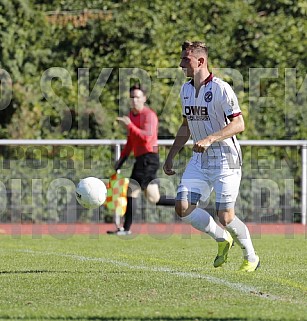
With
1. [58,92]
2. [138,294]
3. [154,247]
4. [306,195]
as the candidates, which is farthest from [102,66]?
[138,294]

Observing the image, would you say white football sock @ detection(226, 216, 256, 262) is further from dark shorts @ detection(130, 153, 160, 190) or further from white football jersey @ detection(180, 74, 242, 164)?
dark shorts @ detection(130, 153, 160, 190)

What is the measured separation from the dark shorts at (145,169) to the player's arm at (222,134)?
5941 millimetres

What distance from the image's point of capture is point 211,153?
31.1 feet

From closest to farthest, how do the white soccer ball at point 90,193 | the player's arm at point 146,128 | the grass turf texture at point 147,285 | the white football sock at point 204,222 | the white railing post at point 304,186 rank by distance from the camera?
the grass turf texture at point 147,285 < the white football sock at point 204,222 < the white soccer ball at point 90,193 < the player's arm at point 146,128 < the white railing post at point 304,186

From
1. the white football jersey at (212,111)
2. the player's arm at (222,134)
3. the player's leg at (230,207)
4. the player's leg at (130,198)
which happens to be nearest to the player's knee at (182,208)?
the player's leg at (230,207)

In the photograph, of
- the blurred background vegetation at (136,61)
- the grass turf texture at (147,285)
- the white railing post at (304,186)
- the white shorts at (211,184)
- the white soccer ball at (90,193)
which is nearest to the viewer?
the grass turf texture at (147,285)

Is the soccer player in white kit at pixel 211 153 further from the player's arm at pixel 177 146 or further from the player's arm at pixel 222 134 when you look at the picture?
the player's arm at pixel 177 146

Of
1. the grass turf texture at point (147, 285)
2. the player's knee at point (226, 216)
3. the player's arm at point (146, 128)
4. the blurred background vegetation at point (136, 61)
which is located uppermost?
the blurred background vegetation at point (136, 61)

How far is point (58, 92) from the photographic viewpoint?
19.8m

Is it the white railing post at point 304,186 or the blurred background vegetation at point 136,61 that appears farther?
the blurred background vegetation at point 136,61

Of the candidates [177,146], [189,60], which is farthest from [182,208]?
[189,60]

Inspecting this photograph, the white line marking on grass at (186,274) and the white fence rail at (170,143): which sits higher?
the white fence rail at (170,143)

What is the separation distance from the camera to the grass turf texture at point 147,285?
699 cm

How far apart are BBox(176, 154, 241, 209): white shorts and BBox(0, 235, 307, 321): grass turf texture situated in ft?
2.41
